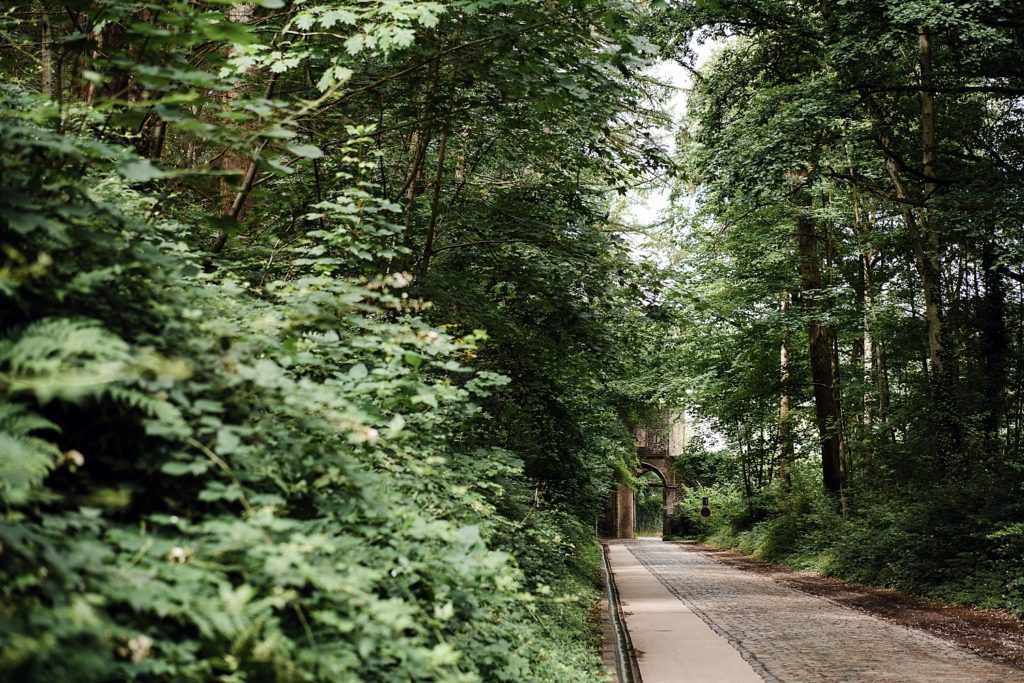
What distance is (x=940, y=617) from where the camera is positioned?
1170cm

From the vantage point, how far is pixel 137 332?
8.92 ft

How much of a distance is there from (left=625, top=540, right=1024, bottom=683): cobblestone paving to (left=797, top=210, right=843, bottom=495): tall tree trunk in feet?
25.1

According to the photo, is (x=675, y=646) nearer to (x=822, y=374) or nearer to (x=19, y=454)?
(x=19, y=454)

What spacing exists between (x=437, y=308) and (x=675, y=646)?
5.43 m

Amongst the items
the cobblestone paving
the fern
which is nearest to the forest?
the fern

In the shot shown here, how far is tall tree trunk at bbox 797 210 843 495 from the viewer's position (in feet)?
73.6

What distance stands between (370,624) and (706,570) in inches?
864

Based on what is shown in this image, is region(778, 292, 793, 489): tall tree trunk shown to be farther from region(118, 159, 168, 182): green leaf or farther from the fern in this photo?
the fern

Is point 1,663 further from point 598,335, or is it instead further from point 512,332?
point 598,335

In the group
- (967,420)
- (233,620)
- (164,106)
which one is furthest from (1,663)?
(967,420)

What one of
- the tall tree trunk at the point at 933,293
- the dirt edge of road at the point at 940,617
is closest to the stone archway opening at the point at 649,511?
Answer: the dirt edge of road at the point at 940,617

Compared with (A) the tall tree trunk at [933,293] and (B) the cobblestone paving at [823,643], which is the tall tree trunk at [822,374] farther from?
(B) the cobblestone paving at [823,643]

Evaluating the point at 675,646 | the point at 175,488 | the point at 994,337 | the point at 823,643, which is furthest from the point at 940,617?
the point at 175,488

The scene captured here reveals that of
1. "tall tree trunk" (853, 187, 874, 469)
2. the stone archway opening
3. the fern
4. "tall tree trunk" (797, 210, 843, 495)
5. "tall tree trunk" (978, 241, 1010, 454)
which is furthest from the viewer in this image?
the stone archway opening
